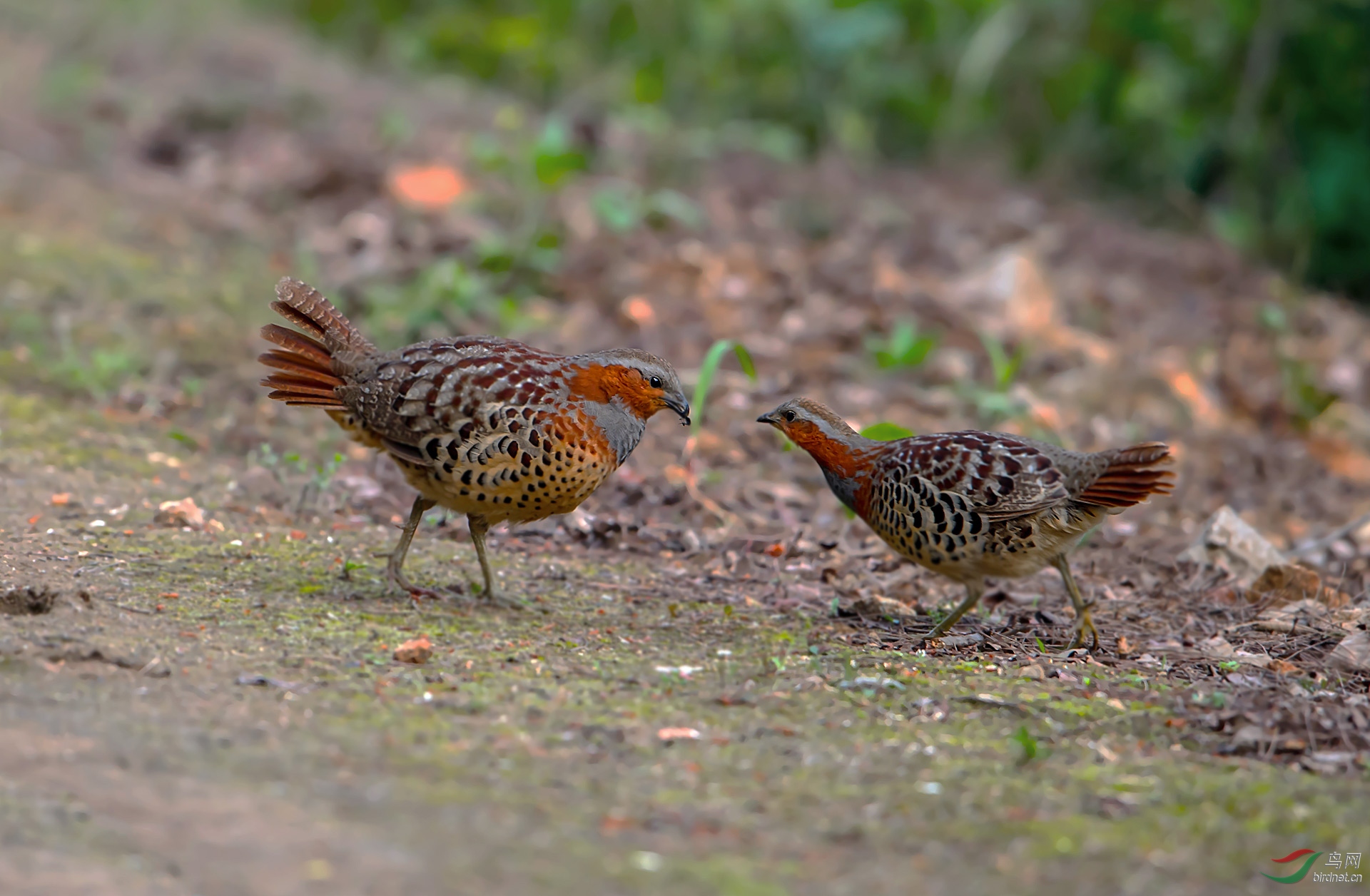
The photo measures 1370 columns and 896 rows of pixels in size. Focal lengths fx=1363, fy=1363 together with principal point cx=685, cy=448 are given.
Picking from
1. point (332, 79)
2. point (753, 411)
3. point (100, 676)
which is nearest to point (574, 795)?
point (100, 676)

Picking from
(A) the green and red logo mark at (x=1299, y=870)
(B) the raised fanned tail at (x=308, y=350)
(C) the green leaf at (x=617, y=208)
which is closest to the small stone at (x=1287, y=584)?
(A) the green and red logo mark at (x=1299, y=870)

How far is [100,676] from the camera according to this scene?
353 centimetres

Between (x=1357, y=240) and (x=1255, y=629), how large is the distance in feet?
21.2

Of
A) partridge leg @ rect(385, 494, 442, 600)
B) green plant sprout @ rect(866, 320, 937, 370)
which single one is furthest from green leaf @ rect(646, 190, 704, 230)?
partridge leg @ rect(385, 494, 442, 600)

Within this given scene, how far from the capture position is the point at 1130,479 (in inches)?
173

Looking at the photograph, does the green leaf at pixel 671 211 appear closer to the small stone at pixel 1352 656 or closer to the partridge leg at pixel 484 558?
the partridge leg at pixel 484 558

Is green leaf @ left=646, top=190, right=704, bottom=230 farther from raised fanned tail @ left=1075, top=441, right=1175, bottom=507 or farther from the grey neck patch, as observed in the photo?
raised fanned tail @ left=1075, top=441, right=1175, bottom=507

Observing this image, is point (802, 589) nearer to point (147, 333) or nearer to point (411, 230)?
point (147, 333)

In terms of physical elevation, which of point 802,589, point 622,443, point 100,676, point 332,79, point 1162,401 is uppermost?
point 332,79

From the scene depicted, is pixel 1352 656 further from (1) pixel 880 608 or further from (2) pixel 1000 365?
(2) pixel 1000 365

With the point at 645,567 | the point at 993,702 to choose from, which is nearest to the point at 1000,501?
the point at 993,702

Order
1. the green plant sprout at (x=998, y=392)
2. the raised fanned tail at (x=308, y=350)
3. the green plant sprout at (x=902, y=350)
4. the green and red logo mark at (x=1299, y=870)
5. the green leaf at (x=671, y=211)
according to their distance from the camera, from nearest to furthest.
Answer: the green and red logo mark at (x=1299, y=870), the raised fanned tail at (x=308, y=350), the green plant sprout at (x=998, y=392), the green plant sprout at (x=902, y=350), the green leaf at (x=671, y=211)

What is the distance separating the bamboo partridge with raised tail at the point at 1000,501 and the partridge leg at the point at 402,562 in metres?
1.58

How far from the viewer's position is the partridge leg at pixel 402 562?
15.5ft
